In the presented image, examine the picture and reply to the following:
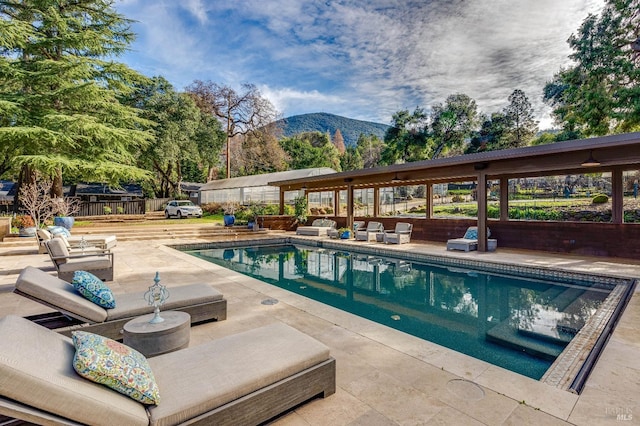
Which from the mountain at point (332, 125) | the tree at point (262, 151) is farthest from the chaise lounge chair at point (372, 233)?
the mountain at point (332, 125)

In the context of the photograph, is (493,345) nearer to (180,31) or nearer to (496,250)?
(496,250)

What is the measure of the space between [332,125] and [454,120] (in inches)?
2874

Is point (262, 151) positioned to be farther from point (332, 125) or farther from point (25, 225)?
point (332, 125)

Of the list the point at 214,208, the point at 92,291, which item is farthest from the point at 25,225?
the point at 214,208

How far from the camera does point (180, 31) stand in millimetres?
14969

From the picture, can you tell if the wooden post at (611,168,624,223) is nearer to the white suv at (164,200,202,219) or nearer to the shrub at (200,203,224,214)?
the white suv at (164,200,202,219)

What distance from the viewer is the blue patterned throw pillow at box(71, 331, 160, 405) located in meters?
1.67

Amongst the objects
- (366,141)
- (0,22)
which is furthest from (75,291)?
(366,141)

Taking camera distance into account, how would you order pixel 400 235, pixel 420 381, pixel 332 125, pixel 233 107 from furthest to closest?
pixel 332 125 < pixel 233 107 < pixel 400 235 < pixel 420 381

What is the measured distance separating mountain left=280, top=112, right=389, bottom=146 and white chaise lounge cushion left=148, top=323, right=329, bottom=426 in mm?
96278

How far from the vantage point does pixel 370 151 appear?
47281mm

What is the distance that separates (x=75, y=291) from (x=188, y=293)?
1.14 metres

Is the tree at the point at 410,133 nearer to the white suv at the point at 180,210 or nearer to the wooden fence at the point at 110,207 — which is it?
the white suv at the point at 180,210

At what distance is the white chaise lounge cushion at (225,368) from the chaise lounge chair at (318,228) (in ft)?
39.8
